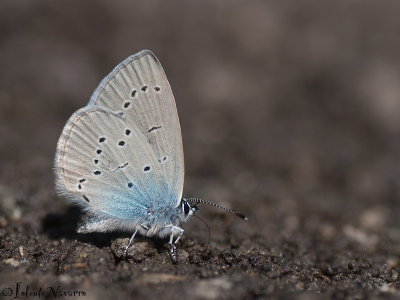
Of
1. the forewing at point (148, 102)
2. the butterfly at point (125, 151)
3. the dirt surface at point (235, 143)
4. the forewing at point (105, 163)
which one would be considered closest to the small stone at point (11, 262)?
the dirt surface at point (235, 143)

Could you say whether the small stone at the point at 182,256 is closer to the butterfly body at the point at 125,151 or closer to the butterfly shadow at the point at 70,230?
the butterfly body at the point at 125,151

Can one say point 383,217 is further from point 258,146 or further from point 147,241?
point 147,241

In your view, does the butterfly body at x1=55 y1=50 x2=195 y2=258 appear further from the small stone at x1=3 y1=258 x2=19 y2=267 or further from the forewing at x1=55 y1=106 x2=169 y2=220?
the small stone at x1=3 y1=258 x2=19 y2=267

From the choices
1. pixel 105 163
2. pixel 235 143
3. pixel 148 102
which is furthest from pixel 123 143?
pixel 235 143

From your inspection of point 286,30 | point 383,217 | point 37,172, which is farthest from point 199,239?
point 286,30

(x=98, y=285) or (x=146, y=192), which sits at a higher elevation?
(x=146, y=192)

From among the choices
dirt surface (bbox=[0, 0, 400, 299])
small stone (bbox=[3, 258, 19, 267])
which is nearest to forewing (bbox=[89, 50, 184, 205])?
dirt surface (bbox=[0, 0, 400, 299])
